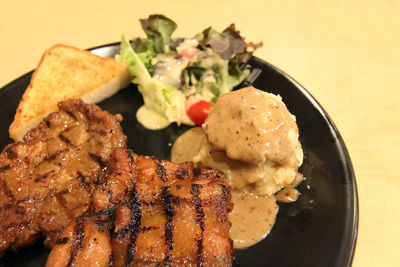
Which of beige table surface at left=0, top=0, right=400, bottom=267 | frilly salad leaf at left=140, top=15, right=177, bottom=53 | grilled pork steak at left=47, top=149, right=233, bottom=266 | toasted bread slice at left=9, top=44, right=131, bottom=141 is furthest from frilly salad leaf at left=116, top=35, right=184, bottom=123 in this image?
beige table surface at left=0, top=0, right=400, bottom=267

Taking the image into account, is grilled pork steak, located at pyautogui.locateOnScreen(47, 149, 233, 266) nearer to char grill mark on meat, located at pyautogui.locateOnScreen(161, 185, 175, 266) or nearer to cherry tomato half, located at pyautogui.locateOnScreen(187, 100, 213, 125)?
char grill mark on meat, located at pyautogui.locateOnScreen(161, 185, 175, 266)

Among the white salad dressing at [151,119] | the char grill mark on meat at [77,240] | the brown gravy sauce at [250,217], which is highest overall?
the char grill mark on meat at [77,240]

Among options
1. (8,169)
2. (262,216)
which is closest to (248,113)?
(262,216)

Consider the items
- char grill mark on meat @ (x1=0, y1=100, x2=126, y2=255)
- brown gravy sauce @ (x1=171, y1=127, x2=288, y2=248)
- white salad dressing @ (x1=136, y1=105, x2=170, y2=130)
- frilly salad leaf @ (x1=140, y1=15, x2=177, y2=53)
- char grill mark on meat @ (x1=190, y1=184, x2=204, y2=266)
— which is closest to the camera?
char grill mark on meat @ (x1=190, y1=184, x2=204, y2=266)

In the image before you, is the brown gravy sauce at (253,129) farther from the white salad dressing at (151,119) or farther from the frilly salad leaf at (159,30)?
the frilly salad leaf at (159,30)

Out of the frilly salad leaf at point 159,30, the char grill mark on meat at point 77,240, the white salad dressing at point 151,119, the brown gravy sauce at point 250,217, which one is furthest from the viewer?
the frilly salad leaf at point 159,30

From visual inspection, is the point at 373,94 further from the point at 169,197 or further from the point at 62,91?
the point at 62,91

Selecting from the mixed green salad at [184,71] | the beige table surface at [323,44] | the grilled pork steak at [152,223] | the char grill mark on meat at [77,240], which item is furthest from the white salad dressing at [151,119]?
the beige table surface at [323,44]
